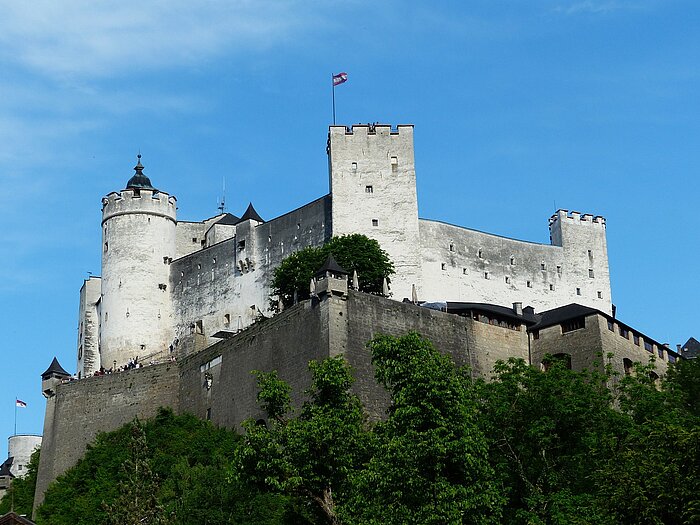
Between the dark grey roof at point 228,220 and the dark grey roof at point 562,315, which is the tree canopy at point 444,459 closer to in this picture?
the dark grey roof at point 562,315

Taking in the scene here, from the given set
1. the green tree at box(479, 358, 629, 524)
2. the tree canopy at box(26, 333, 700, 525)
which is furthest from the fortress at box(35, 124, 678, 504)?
the tree canopy at box(26, 333, 700, 525)

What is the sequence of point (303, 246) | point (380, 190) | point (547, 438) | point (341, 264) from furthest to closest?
point (303, 246)
point (380, 190)
point (341, 264)
point (547, 438)

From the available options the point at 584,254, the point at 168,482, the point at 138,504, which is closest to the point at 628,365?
the point at 584,254

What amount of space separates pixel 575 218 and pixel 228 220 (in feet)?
77.2

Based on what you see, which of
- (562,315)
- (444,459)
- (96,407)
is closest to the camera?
(444,459)

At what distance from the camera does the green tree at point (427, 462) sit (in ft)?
119

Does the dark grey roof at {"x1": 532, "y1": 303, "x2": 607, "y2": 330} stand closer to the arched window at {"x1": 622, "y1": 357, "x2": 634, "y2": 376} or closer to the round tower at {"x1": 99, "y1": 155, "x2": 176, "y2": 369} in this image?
the arched window at {"x1": 622, "y1": 357, "x2": 634, "y2": 376}

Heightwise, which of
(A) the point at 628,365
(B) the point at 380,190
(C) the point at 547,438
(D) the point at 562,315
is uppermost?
(B) the point at 380,190

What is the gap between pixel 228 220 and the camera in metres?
89.7

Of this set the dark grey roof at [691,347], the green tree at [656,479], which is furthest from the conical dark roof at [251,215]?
the green tree at [656,479]

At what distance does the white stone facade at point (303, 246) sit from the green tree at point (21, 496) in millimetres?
9914

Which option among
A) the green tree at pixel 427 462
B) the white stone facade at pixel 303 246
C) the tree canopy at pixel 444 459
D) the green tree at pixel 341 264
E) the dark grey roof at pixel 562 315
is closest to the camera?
the tree canopy at pixel 444 459

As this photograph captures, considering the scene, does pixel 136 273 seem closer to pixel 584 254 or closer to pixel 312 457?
pixel 584 254

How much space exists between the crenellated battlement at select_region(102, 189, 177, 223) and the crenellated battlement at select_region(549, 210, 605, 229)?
25.2 metres
